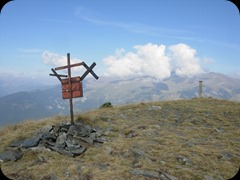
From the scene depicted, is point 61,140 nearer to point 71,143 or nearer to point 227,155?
point 71,143

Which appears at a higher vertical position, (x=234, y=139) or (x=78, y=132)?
(x=78, y=132)

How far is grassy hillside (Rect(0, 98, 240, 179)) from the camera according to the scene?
422 inches

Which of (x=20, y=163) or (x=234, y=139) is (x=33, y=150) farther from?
(x=234, y=139)

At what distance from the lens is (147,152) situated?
13.1 metres

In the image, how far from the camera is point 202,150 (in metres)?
13.4

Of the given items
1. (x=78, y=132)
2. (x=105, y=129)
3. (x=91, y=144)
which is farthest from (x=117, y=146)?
(x=105, y=129)

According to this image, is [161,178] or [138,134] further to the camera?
[138,134]

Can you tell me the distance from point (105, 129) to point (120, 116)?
463 cm

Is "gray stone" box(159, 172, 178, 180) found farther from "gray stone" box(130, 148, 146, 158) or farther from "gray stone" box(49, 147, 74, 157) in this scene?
"gray stone" box(49, 147, 74, 157)

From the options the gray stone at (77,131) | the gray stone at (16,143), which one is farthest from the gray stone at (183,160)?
the gray stone at (16,143)

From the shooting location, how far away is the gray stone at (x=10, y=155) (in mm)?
12252

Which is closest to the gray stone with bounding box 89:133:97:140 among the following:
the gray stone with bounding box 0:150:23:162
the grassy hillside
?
the grassy hillside

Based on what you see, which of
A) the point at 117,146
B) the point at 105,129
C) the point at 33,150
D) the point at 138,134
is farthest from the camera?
the point at 105,129

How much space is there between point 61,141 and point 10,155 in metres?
2.56
